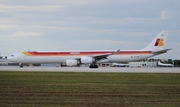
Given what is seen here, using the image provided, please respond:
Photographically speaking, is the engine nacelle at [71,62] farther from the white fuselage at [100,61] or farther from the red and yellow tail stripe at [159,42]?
the red and yellow tail stripe at [159,42]

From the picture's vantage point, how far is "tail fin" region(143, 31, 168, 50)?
212ft

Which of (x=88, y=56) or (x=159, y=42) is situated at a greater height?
(x=159, y=42)

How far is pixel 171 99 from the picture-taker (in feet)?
57.7

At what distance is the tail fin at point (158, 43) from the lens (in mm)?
64688

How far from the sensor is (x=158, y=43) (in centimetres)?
6506

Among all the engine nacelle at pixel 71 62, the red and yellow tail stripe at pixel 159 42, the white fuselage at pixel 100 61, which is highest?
the red and yellow tail stripe at pixel 159 42

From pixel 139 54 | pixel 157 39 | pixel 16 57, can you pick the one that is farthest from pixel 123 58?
pixel 16 57

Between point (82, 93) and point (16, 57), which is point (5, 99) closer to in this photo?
point (82, 93)

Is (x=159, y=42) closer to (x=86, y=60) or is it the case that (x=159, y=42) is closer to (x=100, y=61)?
(x=100, y=61)

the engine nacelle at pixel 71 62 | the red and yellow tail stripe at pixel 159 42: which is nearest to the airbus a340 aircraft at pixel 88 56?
the engine nacelle at pixel 71 62

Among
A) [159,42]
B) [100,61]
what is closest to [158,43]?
[159,42]

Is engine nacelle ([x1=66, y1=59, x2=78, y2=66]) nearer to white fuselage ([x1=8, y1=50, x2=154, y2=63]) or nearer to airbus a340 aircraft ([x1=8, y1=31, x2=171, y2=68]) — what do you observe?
airbus a340 aircraft ([x1=8, y1=31, x2=171, y2=68])

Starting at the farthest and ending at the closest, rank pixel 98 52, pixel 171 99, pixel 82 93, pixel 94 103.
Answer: pixel 98 52
pixel 82 93
pixel 171 99
pixel 94 103

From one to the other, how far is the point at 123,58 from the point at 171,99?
44516 mm
